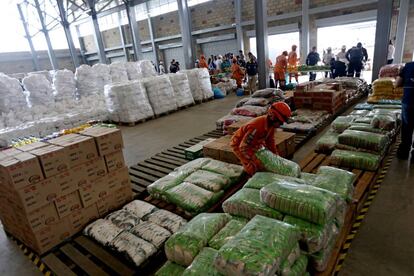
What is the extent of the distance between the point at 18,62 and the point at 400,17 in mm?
26546

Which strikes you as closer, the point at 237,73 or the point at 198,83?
the point at 198,83

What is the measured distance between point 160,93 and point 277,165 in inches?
253

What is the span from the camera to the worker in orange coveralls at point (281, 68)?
10.1 meters

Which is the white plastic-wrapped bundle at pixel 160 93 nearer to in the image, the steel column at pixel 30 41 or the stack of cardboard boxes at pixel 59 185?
the stack of cardboard boxes at pixel 59 185

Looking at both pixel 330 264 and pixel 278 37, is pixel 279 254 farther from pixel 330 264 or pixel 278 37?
pixel 278 37

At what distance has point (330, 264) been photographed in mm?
2152

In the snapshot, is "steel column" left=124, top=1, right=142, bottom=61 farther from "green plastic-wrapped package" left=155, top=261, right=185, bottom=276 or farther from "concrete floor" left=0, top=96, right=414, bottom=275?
"green plastic-wrapped package" left=155, top=261, right=185, bottom=276

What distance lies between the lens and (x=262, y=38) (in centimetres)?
907

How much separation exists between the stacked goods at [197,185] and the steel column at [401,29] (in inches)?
492

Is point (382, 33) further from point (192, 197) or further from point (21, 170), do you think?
point (21, 170)

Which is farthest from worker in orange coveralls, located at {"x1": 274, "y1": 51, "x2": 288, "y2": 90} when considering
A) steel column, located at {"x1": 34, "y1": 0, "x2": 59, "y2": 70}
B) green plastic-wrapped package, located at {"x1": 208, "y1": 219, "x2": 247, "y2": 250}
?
steel column, located at {"x1": 34, "y1": 0, "x2": 59, "y2": 70}

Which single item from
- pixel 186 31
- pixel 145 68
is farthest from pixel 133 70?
pixel 186 31

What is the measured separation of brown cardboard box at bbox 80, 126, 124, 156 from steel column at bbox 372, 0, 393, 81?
8779 millimetres

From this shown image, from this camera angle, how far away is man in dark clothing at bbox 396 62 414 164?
3795 millimetres
